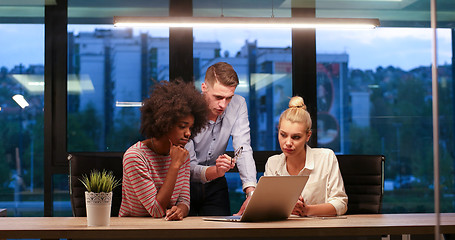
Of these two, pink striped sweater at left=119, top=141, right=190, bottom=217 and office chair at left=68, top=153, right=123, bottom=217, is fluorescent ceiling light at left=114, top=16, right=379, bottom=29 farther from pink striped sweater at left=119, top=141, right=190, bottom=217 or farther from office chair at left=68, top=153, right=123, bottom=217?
pink striped sweater at left=119, top=141, right=190, bottom=217

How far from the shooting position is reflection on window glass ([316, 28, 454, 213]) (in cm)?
509

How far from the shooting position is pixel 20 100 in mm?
4941

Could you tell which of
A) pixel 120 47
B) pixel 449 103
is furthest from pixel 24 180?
pixel 449 103

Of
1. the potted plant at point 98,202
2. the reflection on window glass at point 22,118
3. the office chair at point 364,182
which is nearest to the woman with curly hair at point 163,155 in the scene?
the potted plant at point 98,202

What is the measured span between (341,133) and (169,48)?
5.66 ft

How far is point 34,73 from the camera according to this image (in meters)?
4.89

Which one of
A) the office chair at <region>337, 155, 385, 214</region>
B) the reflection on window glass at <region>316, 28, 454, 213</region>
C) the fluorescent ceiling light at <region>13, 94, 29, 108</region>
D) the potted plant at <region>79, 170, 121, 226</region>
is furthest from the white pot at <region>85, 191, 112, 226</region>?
the reflection on window glass at <region>316, 28, 454, 213</region>

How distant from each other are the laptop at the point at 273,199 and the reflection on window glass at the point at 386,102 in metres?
2.73

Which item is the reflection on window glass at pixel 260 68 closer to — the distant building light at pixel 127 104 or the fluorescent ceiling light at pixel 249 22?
the distant building light at pixel 127 104

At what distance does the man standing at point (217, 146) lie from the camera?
11.1 ft

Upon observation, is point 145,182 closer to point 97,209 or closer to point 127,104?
point 97,209

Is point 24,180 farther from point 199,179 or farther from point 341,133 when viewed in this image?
point 341,133

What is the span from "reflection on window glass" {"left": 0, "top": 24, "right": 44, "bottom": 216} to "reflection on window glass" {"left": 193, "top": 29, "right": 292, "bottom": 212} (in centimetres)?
153

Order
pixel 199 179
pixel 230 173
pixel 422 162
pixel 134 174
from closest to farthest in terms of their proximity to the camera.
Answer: pixel 134 174 → pixel 199 179 → pixel 230 173 → pixel 422 162
